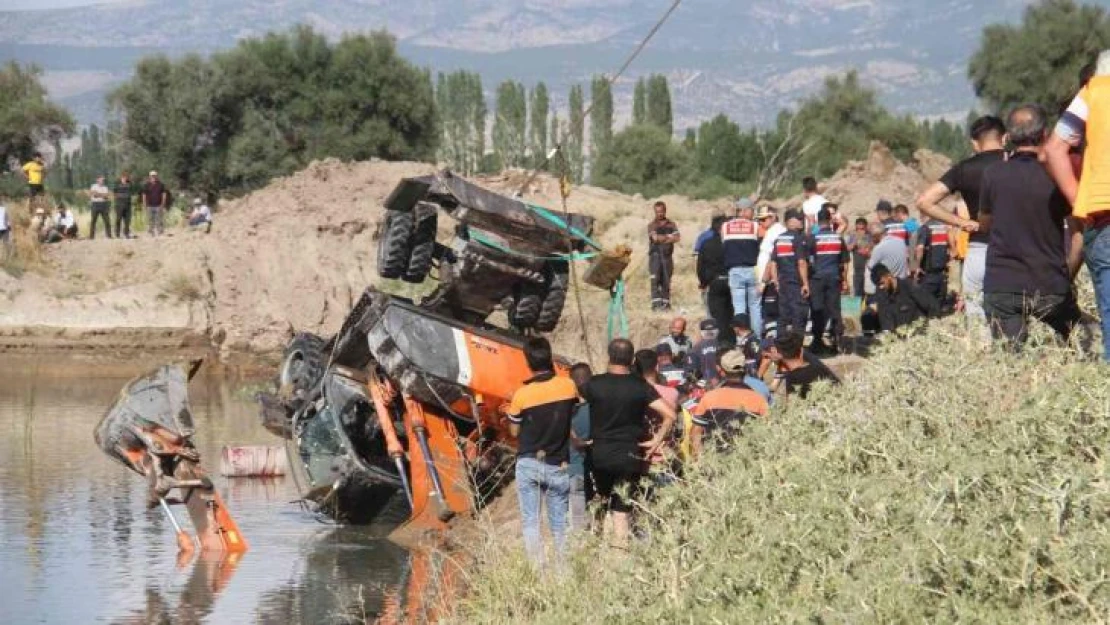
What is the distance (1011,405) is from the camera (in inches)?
384

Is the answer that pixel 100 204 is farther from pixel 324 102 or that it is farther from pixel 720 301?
pixel 324 102

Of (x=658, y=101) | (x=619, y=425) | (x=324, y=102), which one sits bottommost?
(x=658, y=101)

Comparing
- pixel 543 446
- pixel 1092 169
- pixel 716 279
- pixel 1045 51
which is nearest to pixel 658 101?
pixel 1045 51

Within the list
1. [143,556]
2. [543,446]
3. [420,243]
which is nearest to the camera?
[543,446]

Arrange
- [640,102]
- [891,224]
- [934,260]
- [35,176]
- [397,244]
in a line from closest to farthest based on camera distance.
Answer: [397,244], [934,260], [891,224], [35,176], [640,102]

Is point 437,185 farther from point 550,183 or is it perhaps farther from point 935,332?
point 550,183

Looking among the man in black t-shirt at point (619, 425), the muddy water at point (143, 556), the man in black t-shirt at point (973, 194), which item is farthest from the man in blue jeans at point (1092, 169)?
the muddy water at point (143, 556)

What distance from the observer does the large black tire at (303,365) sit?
19.5 metres

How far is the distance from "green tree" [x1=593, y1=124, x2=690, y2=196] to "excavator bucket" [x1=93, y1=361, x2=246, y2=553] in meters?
77.1

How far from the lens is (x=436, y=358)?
56.1 ft

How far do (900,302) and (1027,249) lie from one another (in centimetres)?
1080

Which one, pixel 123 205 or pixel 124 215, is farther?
pixel 124 215

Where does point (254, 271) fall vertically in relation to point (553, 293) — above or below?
below

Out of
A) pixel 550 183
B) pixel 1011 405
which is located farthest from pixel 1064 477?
pixel 550 183
